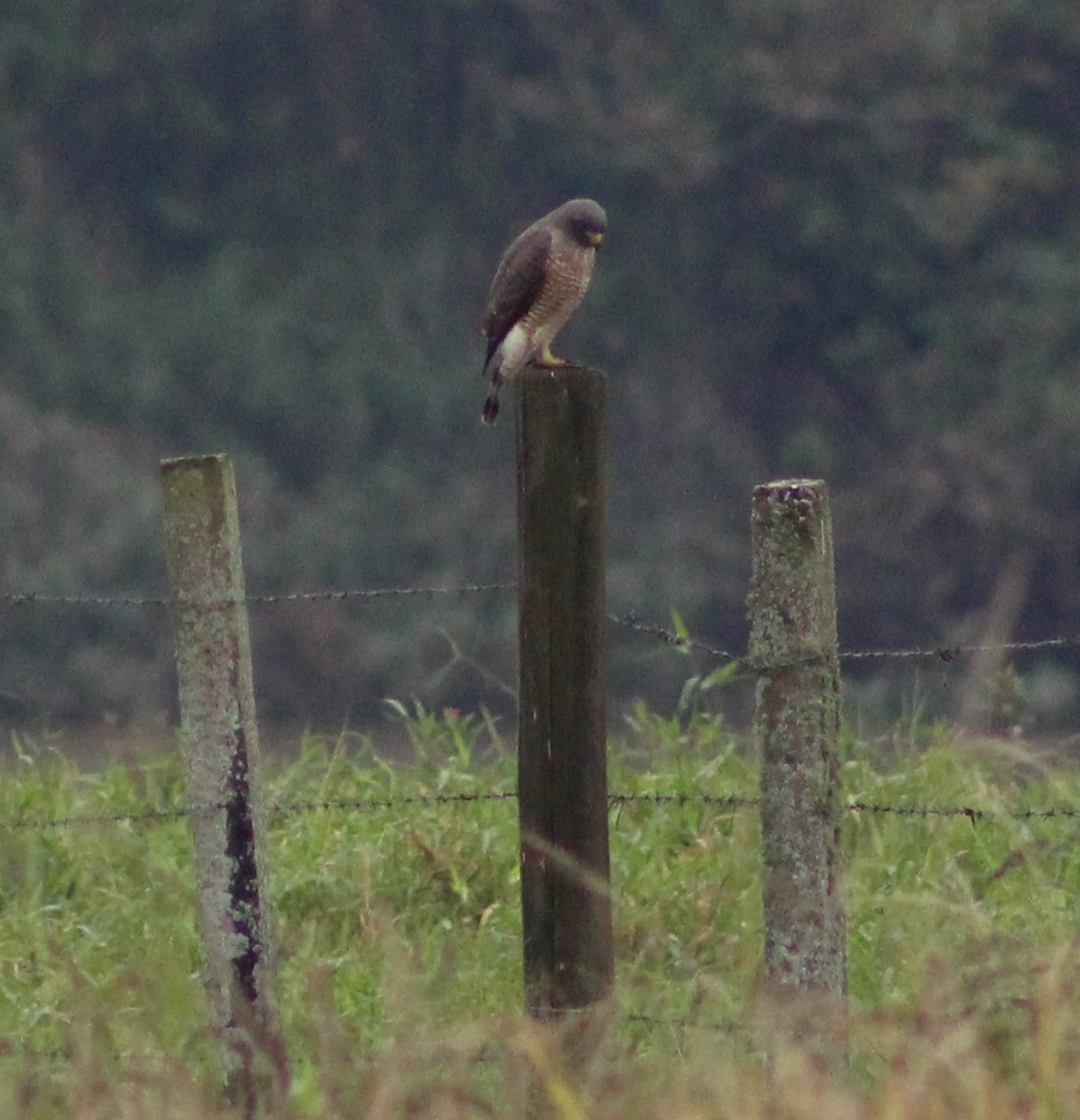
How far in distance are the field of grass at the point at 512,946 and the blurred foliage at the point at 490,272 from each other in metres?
12.9

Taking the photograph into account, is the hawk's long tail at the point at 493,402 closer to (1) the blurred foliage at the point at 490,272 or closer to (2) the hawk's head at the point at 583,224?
(2) the hawk's head at the point at 583,224

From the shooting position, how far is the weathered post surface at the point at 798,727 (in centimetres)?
329

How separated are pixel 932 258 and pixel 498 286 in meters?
14.9

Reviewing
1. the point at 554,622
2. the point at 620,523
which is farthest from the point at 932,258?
the point at 554,622

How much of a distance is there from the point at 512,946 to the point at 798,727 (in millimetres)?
A: 1570

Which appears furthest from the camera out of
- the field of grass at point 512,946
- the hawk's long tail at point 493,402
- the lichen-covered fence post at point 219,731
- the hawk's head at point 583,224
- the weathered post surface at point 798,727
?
the hawk's head at point 583,224

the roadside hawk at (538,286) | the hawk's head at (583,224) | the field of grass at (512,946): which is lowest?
the field of grass at (512,946)

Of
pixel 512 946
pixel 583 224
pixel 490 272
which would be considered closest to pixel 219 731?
pixel 512 946

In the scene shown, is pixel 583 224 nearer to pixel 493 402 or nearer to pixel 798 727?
pixel 493 402

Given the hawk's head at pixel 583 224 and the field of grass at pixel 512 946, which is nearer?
the field of grass at pixel 512 946

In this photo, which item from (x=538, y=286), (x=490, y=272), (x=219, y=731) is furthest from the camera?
(x=490, y=272)

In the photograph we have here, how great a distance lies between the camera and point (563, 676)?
3.40 metres

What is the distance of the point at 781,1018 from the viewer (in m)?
2.57

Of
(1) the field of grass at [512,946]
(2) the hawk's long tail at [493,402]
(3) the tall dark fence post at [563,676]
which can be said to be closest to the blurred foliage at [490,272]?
(2) the hawk's long tail at [493,402]
